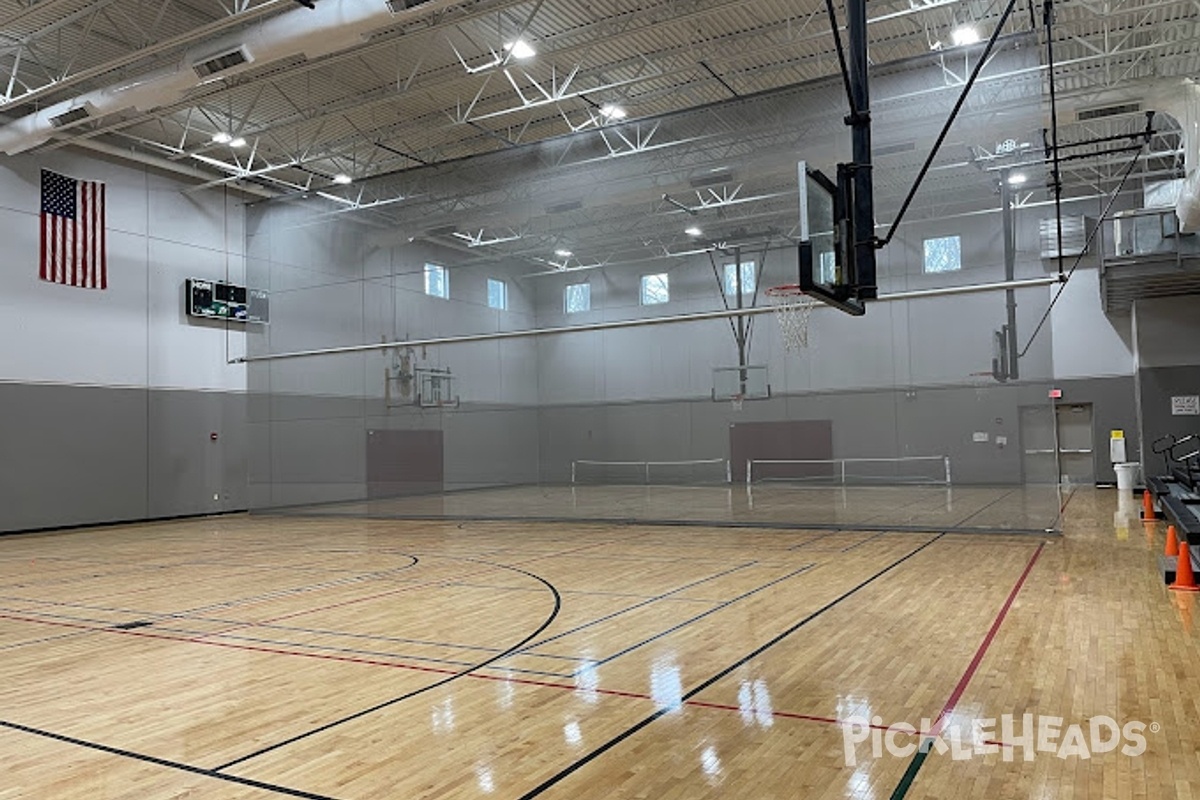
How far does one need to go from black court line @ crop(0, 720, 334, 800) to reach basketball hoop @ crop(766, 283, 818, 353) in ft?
39.5

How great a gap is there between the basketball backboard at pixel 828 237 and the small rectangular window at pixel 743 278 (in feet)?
28.4

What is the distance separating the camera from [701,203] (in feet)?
54.2

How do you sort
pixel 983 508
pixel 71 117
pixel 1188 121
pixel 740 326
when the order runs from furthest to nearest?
pixel 740 326
pixel 983 508
pixel 71 117
pixel 1188 121

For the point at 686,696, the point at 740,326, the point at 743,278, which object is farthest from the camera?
the point at 740,326

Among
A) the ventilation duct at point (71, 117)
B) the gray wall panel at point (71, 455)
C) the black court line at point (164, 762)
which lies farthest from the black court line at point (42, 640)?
the gray wall panel at point (71, 455)

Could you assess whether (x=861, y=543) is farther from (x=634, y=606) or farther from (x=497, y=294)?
(x=497, y=294)

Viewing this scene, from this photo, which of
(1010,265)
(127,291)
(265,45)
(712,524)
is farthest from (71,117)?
(1010,265)

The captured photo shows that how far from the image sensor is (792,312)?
15625mm

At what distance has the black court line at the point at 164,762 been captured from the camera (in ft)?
12.1

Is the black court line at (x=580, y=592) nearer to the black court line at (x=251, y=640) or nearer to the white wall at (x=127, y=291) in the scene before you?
the black court line at (x=251, y=640)

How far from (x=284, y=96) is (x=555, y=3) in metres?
5.83

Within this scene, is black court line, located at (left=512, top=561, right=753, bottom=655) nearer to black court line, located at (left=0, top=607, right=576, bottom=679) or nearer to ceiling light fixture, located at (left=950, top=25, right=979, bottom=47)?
black court line, located at (left=0, top=607, right=576, bottom=679)

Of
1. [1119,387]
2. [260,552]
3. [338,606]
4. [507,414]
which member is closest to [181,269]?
[507,414]

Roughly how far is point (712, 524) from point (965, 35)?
852 centimetres
